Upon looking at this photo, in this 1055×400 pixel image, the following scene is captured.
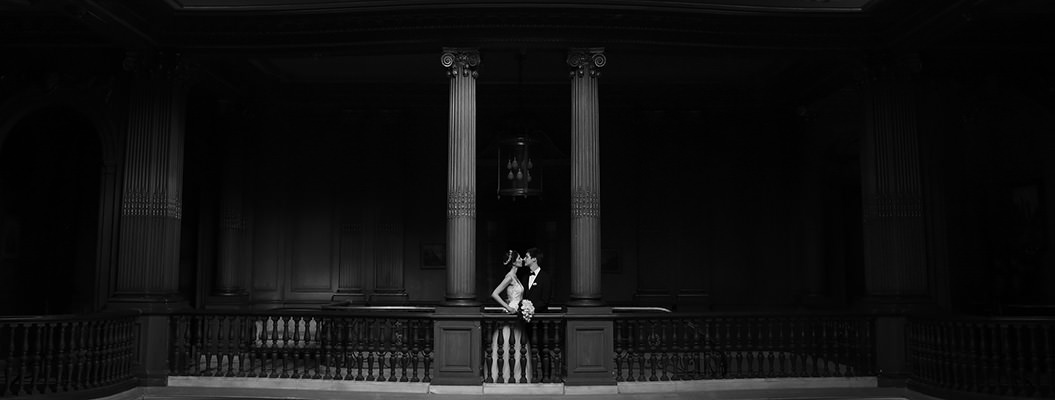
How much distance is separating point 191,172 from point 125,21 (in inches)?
167

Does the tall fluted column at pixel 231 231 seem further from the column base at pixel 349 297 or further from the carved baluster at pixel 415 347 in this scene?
the carved baluster at pixel 415 347

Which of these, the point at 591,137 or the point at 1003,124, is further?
the point at 1003,124

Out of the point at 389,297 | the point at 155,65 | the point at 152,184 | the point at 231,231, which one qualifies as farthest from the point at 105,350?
the point at 389,297

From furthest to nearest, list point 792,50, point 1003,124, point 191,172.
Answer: point 191,172 → point 1003,124 → point 792,50

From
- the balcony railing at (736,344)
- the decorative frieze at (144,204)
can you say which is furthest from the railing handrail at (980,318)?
the decorative frieze at (144,204)

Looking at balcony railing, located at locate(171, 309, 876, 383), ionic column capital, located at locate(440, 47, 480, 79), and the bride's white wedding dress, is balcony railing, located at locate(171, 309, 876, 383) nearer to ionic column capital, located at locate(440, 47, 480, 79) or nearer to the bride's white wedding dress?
the bride's white wedding dress

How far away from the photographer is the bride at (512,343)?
378 inches

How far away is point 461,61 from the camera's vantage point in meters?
10.1

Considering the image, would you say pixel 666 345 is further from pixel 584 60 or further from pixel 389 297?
pixel 389 297

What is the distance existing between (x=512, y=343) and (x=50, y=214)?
337 inches

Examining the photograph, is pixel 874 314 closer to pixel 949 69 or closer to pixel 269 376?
pixel 949 69

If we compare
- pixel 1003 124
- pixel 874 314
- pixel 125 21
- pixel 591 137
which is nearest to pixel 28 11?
pixel 125 21

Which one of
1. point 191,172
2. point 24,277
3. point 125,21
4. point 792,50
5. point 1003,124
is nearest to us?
point 125,21

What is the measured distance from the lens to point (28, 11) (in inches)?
397
